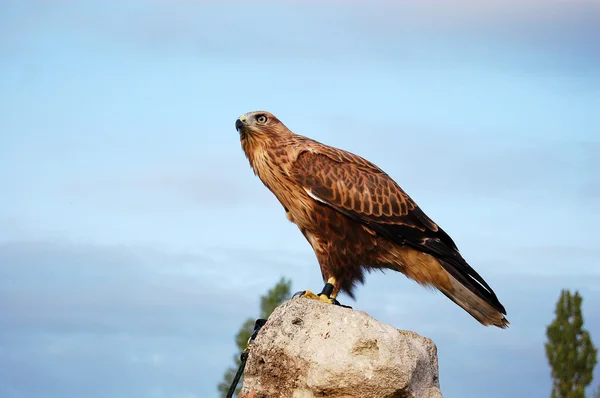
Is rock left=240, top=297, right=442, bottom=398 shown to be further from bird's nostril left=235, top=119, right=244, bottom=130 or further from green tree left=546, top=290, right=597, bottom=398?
green tree left=546, top=290, right=597, bottom=398

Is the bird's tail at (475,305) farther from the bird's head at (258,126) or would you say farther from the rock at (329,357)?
the bird's head at (258,126)

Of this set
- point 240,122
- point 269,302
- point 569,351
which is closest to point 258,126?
point 240,122

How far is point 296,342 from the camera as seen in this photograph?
7078mm

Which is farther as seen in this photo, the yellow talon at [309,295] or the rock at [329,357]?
the yellow talon at [309,295]

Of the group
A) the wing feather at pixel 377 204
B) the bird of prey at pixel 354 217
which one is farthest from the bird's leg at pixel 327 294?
the wing feather at pixel 377 204

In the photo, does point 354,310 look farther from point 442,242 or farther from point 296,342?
point 442,242

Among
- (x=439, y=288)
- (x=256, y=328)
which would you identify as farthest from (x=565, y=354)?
(x=256, y=328)

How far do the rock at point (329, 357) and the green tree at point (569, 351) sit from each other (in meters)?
22.3

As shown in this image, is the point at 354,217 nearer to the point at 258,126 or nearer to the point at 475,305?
the point at 258,126

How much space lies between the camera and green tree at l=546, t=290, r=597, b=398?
27859 millimetres

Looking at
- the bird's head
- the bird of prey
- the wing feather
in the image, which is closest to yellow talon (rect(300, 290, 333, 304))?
the bird of prey

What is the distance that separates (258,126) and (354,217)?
1484 millimetres

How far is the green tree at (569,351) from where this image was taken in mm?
27859

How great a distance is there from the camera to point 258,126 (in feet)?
31.1
